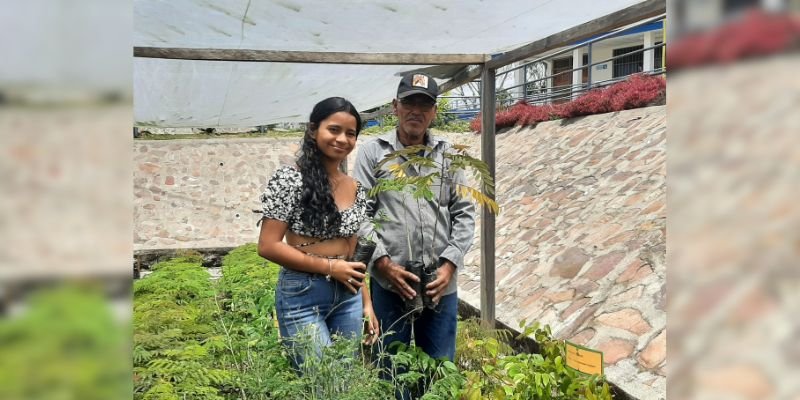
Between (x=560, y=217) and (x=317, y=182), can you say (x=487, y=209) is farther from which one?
(x=560, y=217)

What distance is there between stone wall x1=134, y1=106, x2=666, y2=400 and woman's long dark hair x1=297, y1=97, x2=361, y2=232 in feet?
6.52

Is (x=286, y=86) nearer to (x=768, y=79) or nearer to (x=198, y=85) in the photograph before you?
(x=198, y=85)

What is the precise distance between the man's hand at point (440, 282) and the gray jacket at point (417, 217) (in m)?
0.03

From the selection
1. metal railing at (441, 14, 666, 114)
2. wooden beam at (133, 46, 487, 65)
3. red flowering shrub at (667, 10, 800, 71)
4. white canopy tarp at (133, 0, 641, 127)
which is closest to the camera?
red flowering shrub at (667, 10, 800, 71)

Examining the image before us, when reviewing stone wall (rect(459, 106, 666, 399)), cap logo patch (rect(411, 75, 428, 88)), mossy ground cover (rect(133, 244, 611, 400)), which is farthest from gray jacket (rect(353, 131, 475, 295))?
stone wall (rect(459, 106, 666, 399))

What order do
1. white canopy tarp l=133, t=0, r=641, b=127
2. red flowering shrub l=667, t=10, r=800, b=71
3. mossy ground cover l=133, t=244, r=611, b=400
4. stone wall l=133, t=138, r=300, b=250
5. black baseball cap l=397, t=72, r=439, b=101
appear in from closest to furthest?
red flowering shrub l=667, t=10, r=800, b=71 < mossy ground cover l=133, t=244, r=611, b=400 < black baseball cap l=397, t=72, r=439, b=101 < white canopy tarp l=133, t=0, r=641, b=127 < stone wall l=133, t=138, r=300, b=250

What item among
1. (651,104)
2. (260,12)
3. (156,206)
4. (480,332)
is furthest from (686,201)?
(156,206)

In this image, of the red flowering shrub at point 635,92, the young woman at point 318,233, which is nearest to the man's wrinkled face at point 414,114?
the young woman at point 318,233

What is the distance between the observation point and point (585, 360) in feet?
7.88

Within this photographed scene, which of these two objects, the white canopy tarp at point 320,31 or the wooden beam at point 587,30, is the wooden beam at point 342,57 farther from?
the wooden beam at point 587,30

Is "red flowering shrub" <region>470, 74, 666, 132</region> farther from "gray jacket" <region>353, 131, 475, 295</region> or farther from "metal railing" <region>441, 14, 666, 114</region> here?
"gray jacket" <region>353, 131, 475, 295</region>

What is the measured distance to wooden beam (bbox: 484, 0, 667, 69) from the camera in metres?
2.30

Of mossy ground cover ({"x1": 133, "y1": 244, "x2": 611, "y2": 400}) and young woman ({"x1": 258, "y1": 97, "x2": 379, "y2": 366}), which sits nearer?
mossy ground cover ({"x1": 133, "y1": 244, "x2": 611, "y2": 400})

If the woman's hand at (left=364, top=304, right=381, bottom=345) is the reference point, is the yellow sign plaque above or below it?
below
